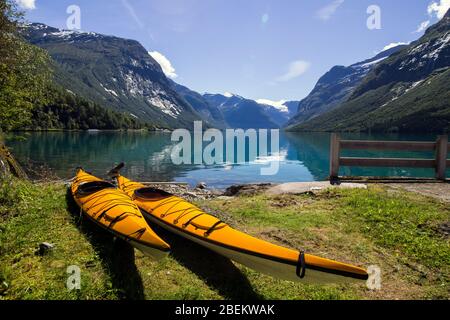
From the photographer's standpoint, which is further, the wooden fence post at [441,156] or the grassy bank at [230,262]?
the wooden fence post at [441,156]

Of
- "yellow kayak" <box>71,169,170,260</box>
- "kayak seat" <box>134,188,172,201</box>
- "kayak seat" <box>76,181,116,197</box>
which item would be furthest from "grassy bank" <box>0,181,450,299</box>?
"kayak seat" <box>134,188,172,201</box>

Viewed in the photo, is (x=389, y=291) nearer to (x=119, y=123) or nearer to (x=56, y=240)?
(x=56, y=240)

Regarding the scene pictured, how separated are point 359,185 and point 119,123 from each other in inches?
6201

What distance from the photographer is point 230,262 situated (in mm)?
7379

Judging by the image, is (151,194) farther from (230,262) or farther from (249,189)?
(249,189)

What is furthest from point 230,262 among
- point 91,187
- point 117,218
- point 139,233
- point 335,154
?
point 335,154

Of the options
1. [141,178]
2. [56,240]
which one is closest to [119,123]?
[141,178]

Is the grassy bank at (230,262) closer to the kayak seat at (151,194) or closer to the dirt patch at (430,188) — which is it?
the dirt patch at (430,188)

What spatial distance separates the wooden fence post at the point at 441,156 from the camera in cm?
1375

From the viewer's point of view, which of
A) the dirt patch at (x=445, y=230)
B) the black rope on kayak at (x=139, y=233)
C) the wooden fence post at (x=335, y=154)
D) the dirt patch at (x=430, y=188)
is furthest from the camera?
the wooden fence post at (x=335, y=154)

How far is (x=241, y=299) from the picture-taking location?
5980mm

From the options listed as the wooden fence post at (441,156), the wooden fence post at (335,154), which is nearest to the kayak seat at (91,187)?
the wooden fence post at (335,154)

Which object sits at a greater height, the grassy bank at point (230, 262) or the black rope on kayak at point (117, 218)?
the black rope on kayak at point (117, 218)

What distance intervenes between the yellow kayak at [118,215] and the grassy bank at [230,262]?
1.49ft
